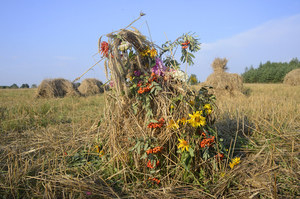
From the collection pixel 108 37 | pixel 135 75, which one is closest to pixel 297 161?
pixel 135 75

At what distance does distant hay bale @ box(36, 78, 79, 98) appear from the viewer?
10023mm

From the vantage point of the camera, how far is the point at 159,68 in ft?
7.51

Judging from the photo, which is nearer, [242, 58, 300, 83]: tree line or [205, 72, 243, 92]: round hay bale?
[205, 72, 243, 92]: round hay bale

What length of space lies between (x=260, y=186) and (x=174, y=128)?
99 cm

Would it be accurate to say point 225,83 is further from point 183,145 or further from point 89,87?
point 89,87

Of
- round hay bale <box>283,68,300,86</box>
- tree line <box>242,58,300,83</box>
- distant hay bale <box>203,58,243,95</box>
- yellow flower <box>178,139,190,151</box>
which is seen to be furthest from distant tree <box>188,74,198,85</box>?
tree line <box>242,58,300,83</box>

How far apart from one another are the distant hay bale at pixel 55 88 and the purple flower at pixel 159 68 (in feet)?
30.1

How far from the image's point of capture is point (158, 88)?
6.84ft

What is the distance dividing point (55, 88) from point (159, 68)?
31.5ft

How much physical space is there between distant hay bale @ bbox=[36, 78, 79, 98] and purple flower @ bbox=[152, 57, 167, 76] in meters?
9.17

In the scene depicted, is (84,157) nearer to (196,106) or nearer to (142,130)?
(142,130)

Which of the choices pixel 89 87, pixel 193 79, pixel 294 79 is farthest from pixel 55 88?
pixel 294 79

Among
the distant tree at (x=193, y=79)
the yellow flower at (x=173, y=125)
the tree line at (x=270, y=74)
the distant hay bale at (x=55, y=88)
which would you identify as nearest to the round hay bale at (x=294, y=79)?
the tree line at (x=270, y=74)

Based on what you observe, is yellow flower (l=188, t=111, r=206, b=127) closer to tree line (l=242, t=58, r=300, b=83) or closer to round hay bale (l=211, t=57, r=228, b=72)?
round hay bale (l=211, t=57, r=228, b=72)
